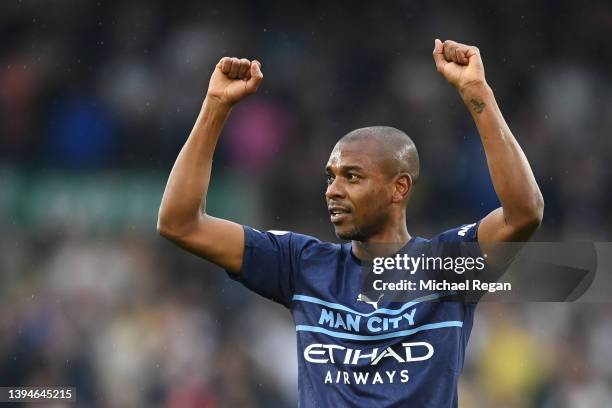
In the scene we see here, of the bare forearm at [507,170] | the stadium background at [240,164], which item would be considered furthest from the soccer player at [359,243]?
the stadium background at [240,164]

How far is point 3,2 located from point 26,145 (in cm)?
237

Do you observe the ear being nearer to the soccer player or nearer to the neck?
the soccer player

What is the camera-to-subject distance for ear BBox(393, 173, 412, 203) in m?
4.39

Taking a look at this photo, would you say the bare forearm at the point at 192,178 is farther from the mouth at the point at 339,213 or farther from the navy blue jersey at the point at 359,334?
the mouth at the point at 339,213

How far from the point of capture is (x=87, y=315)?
9.61 metres

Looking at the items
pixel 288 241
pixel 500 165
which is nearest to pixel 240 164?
pixel 288 241

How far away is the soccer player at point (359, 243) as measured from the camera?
156 inches

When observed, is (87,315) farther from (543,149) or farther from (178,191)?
(178,191)

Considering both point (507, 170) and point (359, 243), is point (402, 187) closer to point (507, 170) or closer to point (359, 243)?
point (359, 243)

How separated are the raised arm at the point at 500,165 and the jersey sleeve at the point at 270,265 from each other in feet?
2.51

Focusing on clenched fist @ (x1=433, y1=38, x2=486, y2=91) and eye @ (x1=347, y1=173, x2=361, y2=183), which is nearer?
clenched fist @ (x1=433, y1=38, x2=486, y2=91)

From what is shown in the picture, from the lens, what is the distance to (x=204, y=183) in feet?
13.8

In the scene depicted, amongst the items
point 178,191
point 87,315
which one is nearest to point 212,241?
point 178,191

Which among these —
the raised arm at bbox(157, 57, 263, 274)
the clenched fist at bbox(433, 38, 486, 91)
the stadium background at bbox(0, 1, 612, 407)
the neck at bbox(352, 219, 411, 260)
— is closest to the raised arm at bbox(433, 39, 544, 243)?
the clenched fist at bbox(433, 38, 486, 91)
